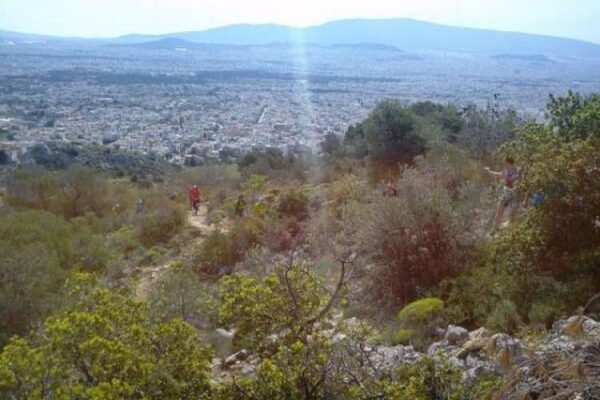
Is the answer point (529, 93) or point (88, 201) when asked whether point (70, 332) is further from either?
point (529, 93)

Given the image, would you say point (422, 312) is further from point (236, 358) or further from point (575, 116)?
point (575, 116)

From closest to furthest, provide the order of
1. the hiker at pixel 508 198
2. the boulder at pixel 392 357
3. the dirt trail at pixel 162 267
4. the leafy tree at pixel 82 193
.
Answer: the boulder at pixel 392 357
the hiker at pixel 508 198
the dirt trail at pixel 162 267
the leafy tree at pixel 82 193

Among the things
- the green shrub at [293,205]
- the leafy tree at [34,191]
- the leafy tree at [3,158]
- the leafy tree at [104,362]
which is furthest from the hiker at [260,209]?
the leafy tree at [3,158]

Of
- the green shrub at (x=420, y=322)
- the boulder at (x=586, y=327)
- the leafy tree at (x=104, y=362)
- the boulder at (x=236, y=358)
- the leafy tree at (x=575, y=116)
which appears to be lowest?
the boulder at (x=236, y=358)

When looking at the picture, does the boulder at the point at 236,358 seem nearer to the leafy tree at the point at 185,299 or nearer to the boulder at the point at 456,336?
the leafy tree at the point at 185,299

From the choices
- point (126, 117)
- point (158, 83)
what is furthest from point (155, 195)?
point (158, 83)

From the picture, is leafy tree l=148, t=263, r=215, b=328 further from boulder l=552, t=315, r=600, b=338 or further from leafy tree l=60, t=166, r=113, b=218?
leafy tree l=60, t=166, r=113, b=218

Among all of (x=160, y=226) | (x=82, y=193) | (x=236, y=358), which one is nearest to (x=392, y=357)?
(x=236, y=358)
